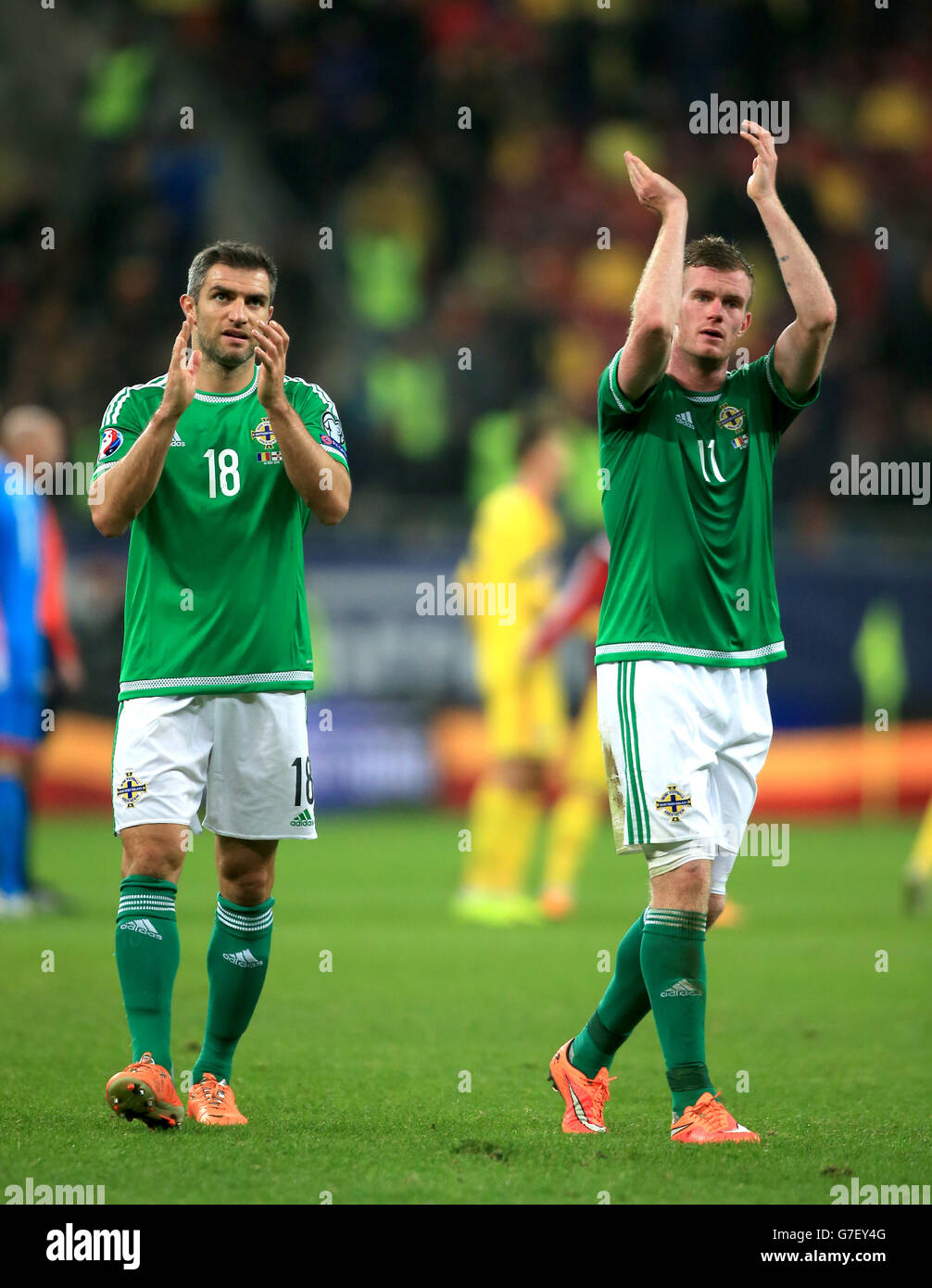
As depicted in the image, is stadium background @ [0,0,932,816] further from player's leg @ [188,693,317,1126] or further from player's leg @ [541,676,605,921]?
player's leg @ [188,693,317,1126]

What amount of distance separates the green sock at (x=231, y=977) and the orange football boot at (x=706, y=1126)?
1198mm

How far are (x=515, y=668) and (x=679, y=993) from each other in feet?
18.4

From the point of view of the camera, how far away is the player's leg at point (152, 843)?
440cm

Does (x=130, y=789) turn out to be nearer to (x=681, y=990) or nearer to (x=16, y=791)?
(x=681, y=990)

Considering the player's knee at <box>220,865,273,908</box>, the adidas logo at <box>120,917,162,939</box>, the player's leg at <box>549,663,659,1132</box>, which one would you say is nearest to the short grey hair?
the player's leg at <box>549,663,659,1132</box>

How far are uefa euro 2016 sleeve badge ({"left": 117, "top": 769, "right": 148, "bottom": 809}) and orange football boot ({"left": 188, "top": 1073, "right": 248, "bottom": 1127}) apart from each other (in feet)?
2.54

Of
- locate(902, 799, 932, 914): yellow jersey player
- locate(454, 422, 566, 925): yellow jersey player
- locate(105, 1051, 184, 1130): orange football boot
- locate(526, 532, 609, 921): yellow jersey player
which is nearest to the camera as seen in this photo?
locate(105, 1051, 184, 1130): orange football boot

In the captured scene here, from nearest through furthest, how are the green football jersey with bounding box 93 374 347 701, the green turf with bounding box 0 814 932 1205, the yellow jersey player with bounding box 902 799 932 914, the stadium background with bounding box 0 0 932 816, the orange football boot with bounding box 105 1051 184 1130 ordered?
the green turf with bounding box 0 814 932 1205, the orange football boot with bounding box 105 1051 184 1130, the green football jersey with bounding box 93 374 347 701, the yellow jersey player with bounding box 902 799 932 914, the stadium background with bounding box 0 0 932 816

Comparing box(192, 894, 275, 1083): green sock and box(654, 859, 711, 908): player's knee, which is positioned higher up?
box(654, 859, 711, 908): player's knee

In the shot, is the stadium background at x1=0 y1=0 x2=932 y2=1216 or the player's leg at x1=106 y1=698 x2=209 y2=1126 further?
the stadium background at x1=0 y1=0 x2=932 y2=1216

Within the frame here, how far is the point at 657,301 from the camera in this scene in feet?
13.7

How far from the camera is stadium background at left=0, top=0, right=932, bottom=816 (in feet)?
48.4

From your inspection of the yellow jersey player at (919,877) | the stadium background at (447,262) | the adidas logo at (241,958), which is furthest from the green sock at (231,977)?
the stadium background at (447,262)

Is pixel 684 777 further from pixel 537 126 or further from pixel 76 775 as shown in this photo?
pixel 537 126
